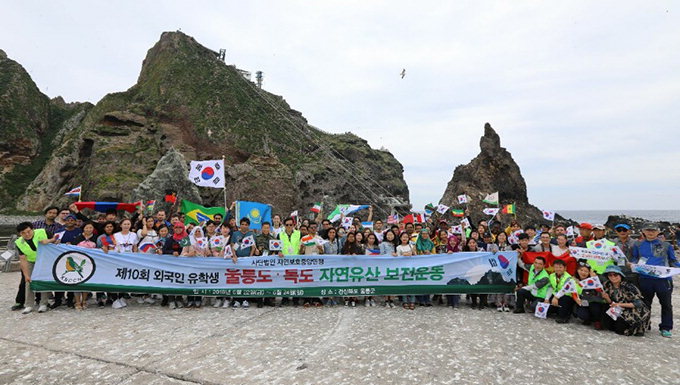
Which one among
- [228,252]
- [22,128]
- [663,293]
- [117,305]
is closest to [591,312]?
[663,293]

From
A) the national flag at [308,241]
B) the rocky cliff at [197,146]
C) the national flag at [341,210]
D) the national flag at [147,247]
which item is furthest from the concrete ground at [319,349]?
the rocky cliff at [197,146]

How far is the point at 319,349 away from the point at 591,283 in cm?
531

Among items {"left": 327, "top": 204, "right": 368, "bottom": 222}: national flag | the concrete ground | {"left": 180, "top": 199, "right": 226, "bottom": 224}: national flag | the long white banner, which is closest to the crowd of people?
the long white banner

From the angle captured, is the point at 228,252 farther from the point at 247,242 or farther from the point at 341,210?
the point at 341,210

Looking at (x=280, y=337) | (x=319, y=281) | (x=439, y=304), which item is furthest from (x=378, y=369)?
(x=439, y=304)

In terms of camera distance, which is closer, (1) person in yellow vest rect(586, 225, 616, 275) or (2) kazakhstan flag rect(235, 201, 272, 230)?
(1) person in yellow vest rect(586, 225, 616, 275)

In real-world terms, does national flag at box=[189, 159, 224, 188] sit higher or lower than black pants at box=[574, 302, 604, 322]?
higher

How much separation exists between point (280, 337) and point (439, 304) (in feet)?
13.5

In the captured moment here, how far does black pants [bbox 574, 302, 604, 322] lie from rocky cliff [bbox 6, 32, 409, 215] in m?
34.6

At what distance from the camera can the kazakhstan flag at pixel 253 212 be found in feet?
44.1

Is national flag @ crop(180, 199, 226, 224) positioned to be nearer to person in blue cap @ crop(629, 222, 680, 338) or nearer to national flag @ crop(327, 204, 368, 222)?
national flag @ crop(327, 204, 368, 222)

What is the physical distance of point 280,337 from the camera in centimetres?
586

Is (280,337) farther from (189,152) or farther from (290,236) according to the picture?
(189,152)

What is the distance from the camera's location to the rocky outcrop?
55062 millimetres
